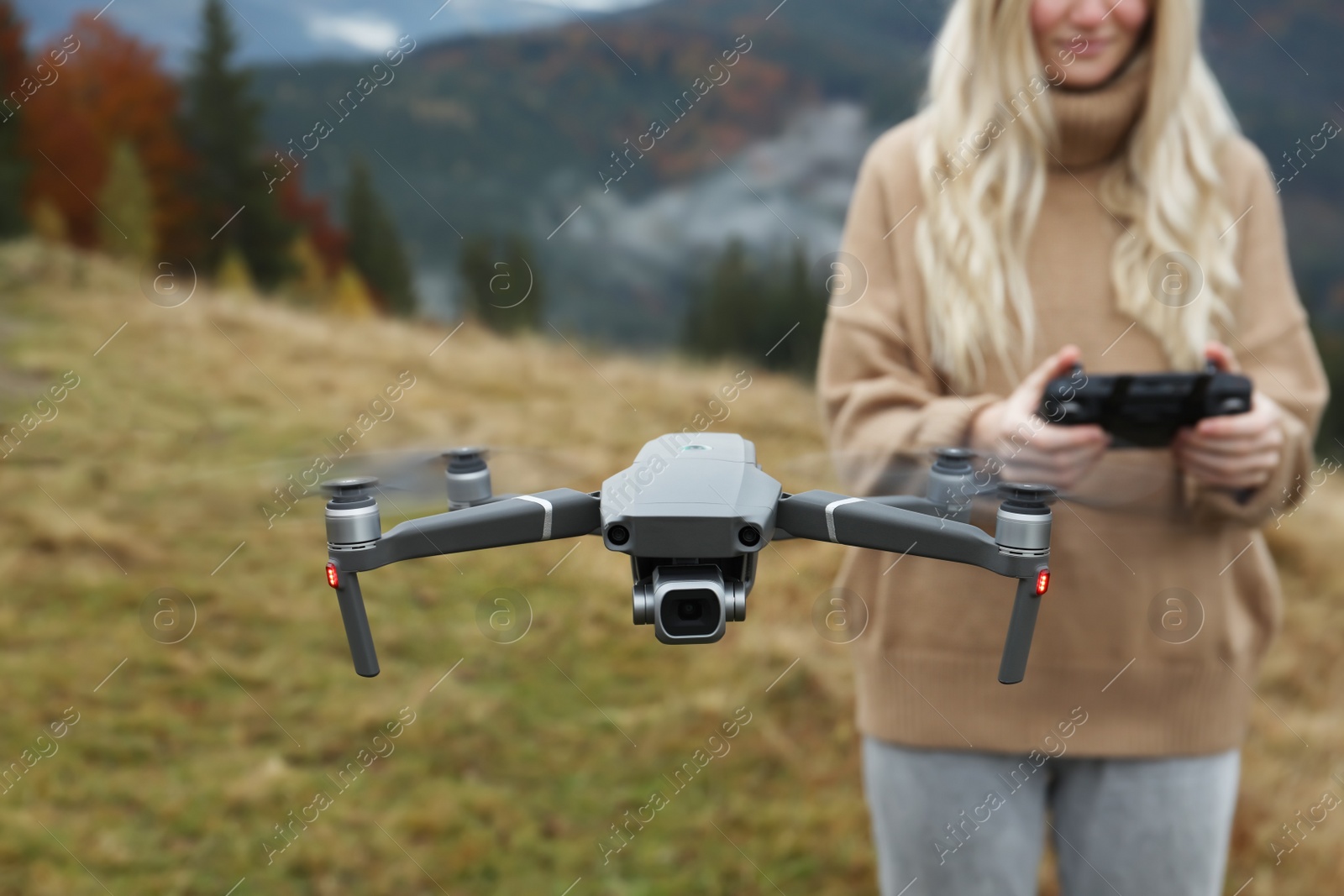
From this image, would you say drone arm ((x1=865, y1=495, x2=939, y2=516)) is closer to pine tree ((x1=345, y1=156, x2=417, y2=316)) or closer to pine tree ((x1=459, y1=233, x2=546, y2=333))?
pine tree ((x1=459, y1=233, x2=546, y2=333))

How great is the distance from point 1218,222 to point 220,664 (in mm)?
3395

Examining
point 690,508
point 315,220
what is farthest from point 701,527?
point 315,220

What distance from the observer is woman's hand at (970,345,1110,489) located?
847 millimetres

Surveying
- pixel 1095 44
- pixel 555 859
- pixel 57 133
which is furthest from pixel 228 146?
pixel 1095 44

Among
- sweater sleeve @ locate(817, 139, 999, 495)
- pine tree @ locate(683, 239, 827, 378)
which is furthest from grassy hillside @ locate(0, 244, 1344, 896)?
pine tree @ locate(683, 239, 827, 378)

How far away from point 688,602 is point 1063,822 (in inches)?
40.0

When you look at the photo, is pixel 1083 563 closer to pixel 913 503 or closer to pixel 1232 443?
pixel 1232 443

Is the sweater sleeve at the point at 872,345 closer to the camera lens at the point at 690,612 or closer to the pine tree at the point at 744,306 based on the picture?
the camera lens at the point at 690,612

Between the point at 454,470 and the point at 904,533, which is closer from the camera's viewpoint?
the point at 904,533

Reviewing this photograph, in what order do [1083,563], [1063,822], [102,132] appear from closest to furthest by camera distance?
[1083,563] → [1063,822] → [102,132]

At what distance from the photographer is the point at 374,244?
1619 centimetres

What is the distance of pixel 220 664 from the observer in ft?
11.7

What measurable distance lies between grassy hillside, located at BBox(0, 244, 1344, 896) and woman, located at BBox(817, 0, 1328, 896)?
941 millimetres

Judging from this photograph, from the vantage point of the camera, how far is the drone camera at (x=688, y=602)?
2.13 feet
